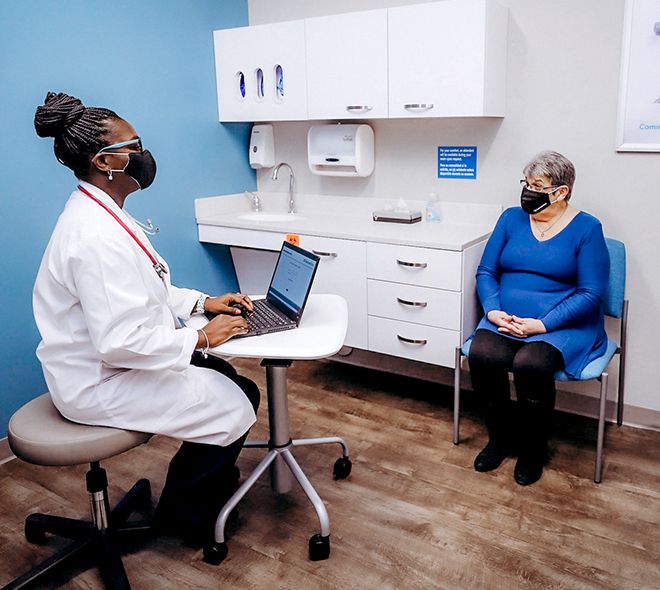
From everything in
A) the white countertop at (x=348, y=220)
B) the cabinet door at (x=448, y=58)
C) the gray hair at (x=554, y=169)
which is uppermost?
the cabinet door at (x=448, y=58)

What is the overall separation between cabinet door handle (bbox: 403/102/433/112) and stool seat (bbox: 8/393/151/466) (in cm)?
172

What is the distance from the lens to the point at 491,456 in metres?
2.42

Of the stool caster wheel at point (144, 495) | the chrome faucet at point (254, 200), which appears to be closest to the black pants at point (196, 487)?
the stool caster wheel at point (144, 495)

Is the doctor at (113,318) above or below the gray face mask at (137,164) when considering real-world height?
below

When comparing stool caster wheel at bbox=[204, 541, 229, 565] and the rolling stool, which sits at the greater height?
the rolling stool

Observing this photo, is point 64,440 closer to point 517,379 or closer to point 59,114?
point 59,114

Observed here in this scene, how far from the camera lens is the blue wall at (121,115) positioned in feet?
8.19

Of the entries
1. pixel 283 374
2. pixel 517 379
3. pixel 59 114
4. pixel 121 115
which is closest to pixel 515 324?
pixel 517 379

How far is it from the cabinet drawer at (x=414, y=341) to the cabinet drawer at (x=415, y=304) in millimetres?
30

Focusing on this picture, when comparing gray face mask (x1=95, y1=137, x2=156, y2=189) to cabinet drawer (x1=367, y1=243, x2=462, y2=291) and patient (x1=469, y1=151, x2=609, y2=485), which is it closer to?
cabinet drawer (x1=367, y1=243, x2=462, y2=291)

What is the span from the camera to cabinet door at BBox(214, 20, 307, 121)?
117 inches

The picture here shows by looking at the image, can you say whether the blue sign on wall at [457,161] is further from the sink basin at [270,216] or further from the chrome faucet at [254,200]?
the chrome faucet at [254,200]

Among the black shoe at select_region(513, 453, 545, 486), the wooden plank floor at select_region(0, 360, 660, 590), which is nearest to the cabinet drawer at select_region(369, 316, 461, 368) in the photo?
the wooden plank floor at select_region(0, 360, 660, 590)

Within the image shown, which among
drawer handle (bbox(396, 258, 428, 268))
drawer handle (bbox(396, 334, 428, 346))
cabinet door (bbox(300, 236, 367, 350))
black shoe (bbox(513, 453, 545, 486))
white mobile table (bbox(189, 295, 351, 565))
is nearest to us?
white mobile table (bbox(189, 295, 351, 565))
